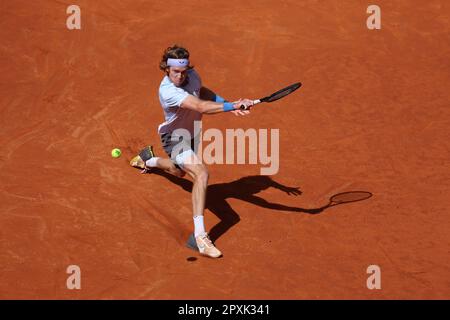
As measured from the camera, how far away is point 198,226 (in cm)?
698

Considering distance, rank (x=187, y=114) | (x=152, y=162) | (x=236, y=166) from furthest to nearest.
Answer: (x=236, y=166) → (x=152, y=162) → (x=187, y=114)

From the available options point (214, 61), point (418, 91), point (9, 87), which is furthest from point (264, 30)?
point (9, 87)

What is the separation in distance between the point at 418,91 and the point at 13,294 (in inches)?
254

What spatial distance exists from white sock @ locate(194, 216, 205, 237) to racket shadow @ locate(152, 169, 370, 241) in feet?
1.08

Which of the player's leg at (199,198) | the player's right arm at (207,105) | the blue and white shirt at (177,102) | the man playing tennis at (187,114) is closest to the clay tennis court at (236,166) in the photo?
the player's leg at (199,198)

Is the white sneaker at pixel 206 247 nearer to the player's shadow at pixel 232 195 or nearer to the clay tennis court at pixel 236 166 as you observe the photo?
the clay tennis court at pixel 236 166

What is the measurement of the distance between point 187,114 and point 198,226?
127 cm

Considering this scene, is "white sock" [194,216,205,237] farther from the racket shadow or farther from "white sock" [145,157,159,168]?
"white sock" [145,157,159,168]

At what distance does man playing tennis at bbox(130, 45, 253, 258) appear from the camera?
6906 millimetres

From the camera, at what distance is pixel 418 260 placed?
689 centimetres

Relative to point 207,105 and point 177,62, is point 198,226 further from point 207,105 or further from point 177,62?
point 177,62

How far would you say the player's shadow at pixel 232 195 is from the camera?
7.56 metres

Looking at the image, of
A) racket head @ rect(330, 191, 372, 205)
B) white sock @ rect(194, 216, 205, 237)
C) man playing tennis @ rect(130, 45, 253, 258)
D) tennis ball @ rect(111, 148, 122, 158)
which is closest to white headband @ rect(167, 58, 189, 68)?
man playing tennis @ rect(130, 45, 253, 258)

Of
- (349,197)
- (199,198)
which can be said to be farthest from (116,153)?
(349,197)
